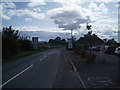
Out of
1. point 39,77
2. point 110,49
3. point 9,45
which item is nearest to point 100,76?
point 39,77

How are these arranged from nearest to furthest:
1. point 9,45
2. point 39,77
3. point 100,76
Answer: point 39,77 < point 100,76 < point 9,45

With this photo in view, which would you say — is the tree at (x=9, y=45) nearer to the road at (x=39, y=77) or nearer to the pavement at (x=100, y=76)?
the road at (x=39, y=77)

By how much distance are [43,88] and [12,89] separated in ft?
4.24

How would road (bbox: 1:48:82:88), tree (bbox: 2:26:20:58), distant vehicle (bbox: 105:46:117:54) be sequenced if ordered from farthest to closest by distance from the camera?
distant vehicle (bbox: 105:46:117:54) → tree (bbox: 2:26:20:58) → road (bbox: 1:48:82:88)

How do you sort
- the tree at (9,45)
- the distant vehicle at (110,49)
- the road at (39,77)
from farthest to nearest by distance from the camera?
1. the distant vehicle at (110,49)
2. the tree at (9,45)
3. the road at (39,77)

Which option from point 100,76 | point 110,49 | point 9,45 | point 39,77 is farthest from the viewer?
point 110,49

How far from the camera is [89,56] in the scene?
1881cm

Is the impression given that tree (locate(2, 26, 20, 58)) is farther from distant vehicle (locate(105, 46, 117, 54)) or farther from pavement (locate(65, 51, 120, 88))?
distant vehicle (locate(105, 46, 117, 54))

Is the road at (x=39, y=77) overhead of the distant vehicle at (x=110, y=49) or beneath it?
beneath

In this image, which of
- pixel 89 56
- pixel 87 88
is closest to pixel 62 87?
pixel 87 88

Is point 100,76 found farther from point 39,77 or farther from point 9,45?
point 9,45

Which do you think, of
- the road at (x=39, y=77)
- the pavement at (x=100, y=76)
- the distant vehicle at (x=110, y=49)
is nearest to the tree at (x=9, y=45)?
the road at (x=39, y=77)

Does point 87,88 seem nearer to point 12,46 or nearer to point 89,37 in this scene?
point 89,37

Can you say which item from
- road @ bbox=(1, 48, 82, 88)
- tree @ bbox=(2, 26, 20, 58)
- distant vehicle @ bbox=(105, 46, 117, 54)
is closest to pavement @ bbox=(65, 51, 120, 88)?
road @ bbox=(1, 48, 82, 88)
